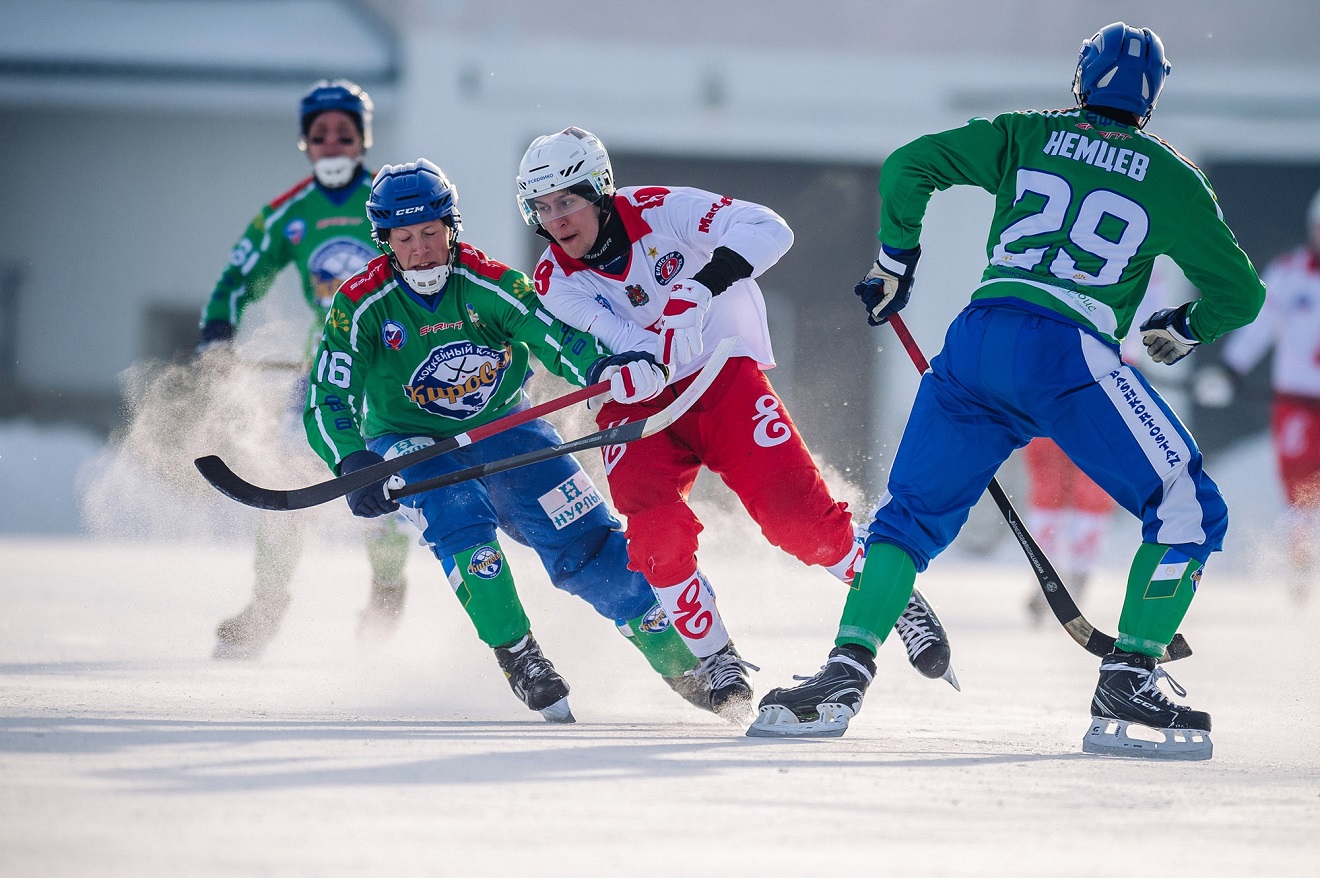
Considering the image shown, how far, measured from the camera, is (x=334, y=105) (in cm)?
581

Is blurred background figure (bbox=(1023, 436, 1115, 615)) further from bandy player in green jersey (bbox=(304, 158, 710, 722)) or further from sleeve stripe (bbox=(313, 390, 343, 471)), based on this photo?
sleeve stripe (bbox=(313, 390, 343, 471))

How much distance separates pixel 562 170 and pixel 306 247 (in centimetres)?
208

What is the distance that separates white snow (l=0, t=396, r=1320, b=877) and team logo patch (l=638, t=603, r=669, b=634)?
0.25m

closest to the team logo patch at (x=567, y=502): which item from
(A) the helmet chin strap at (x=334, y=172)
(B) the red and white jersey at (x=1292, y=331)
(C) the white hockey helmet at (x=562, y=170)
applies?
(C) the white hockey helmet at (x=562, y=170)

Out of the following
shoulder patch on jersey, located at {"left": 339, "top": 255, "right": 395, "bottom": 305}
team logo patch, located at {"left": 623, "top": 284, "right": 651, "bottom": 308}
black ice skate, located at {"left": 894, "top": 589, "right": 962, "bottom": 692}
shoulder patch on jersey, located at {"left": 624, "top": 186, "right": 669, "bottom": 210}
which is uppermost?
shoulder patch on jersey, located at {"left": 624, "top": 186, "right": 669, "bottom": 210}

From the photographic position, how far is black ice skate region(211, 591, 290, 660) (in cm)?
533

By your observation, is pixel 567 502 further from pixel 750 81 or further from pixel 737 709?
pixel 750 81

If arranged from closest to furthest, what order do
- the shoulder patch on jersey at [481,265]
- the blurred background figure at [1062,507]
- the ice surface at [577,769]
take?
the ice surface at [577,769] → the shoulder patch on jersey at [481,265] → the blurred background figure at [1062,507]

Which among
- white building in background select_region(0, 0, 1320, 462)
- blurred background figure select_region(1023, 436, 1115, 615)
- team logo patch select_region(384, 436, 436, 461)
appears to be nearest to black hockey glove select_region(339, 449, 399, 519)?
team logo patch select_region(384, 436, 436, 461)

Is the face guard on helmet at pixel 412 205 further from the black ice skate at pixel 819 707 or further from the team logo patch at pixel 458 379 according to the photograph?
the black ice skate at pixel 819 707

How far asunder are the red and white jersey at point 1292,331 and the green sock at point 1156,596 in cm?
576

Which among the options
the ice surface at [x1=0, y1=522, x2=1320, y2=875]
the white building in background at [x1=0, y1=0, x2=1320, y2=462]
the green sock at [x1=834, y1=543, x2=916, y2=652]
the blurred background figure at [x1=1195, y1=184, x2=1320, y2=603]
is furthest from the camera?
the white building in background at [x1=0, y1=0, x2=1320, y2=462]

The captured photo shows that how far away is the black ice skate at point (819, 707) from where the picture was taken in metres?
3.53

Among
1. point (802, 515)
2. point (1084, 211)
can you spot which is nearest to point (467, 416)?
point (802, 515)
